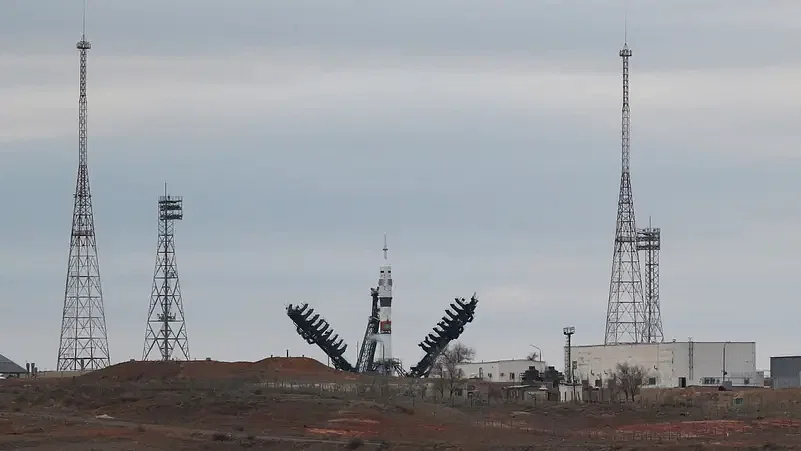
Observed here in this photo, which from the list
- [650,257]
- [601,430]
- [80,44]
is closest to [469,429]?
[601,430]

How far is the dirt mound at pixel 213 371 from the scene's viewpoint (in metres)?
117

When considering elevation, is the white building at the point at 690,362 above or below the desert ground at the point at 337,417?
above

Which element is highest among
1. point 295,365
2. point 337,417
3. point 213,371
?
point 295,365

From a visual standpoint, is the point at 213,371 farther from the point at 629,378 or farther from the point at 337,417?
the point at 337,417

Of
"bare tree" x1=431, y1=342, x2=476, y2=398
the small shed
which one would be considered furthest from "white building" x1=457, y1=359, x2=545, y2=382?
the small shed

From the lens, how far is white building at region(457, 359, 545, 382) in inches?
5664

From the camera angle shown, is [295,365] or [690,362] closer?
[295,365]

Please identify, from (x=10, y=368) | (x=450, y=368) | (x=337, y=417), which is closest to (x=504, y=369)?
(x=450, y=368)

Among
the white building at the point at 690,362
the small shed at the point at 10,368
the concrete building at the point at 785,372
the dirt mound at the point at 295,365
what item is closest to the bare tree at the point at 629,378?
the white building at the point at 690,362

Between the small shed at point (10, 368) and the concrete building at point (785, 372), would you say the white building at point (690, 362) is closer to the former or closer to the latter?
the concrete building at point (785, 372)

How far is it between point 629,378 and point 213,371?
29766mm

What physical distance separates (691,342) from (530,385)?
13534mm

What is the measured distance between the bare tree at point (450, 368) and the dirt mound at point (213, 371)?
7773 mm

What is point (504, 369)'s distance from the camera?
145 metres
